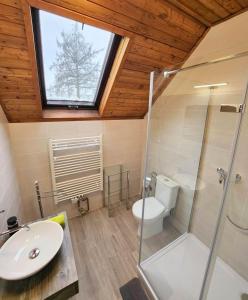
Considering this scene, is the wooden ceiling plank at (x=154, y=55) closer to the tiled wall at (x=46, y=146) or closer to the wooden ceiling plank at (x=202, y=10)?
the wooden ceiling plank at (x=202, y=10)

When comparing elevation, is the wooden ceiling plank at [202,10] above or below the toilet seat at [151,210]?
above

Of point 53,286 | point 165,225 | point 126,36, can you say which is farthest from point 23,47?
point 165,225

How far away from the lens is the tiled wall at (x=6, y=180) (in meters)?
1.41

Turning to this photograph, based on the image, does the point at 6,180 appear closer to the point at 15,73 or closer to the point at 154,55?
the point at 15,73

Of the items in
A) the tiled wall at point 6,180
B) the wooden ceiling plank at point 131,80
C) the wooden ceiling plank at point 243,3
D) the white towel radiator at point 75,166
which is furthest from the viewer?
the white towel radiator at point 75,166

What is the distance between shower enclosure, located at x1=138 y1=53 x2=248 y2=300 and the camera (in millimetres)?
1474

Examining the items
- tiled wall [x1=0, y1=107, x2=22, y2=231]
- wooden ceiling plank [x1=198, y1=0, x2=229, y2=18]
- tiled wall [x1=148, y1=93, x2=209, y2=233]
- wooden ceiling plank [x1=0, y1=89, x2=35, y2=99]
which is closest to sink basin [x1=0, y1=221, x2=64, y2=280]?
tiled wall [x1=0, y1=107, x2=22, y2=231]

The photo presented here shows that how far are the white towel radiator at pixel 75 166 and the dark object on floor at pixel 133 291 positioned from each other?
1.28 meters

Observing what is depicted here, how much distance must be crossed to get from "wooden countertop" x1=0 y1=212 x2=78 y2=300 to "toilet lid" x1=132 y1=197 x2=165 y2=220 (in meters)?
1.05

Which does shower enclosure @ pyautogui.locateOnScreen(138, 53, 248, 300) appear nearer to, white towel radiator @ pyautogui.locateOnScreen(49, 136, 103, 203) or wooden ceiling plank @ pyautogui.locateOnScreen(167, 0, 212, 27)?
wooden ceiling plank @ pyautogui.locateOnScreen(167, 0, 212, 27)

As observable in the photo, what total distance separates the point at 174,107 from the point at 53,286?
6.86ft

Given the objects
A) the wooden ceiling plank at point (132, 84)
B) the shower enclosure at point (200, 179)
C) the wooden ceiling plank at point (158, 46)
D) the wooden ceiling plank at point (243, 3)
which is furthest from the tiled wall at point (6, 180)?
the wooden ceiling plank at point (243, 3)

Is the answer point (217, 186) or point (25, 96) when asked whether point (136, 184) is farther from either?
point (25, 96)

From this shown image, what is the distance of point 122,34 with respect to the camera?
4.54 feet
